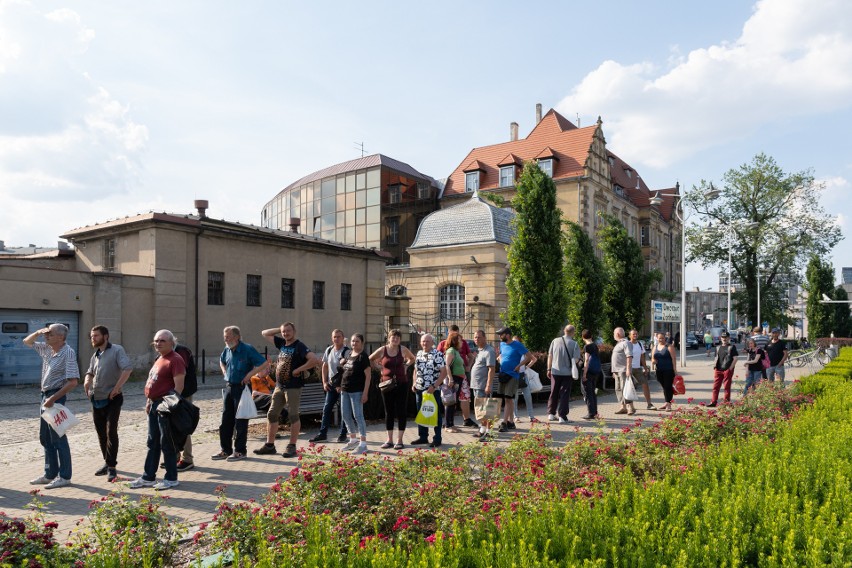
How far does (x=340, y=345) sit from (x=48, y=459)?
417 cm

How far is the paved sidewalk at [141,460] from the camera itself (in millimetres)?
6828

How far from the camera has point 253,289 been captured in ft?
85.9

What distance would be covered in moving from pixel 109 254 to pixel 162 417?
20189mm

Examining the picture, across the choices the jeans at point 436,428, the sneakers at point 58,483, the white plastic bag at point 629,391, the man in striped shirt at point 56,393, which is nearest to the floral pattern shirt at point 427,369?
the jeans at point 436,428

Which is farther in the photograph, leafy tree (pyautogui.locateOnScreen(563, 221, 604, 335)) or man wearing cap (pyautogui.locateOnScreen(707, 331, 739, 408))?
leafy tree (pyautogui.locateOnScreen(563, 221, 604, 335))

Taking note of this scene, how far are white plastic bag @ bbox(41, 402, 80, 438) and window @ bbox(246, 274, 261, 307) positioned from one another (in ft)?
61.2

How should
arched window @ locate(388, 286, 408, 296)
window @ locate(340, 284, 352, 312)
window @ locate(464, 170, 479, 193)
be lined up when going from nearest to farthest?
window @ locate(340, 284, 352, 312) → arched window @ locate(388, 286, 408, 296) → window @ locate(464, 170, 479, 193)

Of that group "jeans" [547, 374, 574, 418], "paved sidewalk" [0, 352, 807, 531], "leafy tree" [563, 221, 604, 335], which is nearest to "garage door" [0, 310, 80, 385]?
"paved sidewalk" [0, 352, 807, 531]

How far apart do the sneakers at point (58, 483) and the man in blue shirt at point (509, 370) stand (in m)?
6.67

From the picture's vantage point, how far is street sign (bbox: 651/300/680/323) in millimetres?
24719

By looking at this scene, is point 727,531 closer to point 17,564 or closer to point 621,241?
point 17,564

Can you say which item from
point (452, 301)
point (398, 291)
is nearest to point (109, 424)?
point (452, 301)

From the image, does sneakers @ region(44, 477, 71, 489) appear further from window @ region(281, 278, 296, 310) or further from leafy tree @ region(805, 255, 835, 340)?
leafy tree @ region(805, 255, 835, 340)

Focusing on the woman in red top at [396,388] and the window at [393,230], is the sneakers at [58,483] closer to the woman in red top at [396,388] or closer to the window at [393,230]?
the woman in red top at [396,388]
